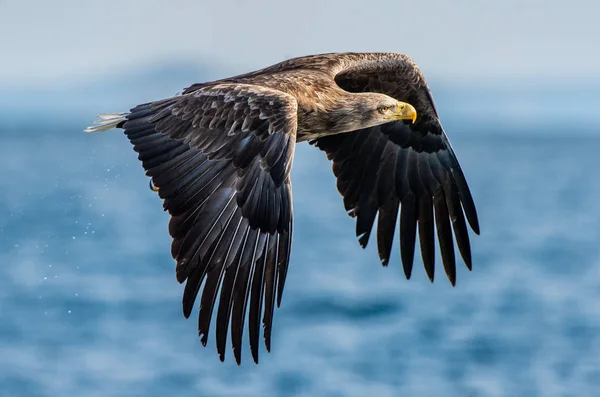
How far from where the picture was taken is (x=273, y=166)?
8.53m

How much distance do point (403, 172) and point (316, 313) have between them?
14.9 meters

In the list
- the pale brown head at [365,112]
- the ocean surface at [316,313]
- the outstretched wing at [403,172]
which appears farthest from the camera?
the ocean surface at [316,313]

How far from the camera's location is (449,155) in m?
10.7

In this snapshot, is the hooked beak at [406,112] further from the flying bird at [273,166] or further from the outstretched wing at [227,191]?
the outstretched wing at [227,191]

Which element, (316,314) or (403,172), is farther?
(316,314)

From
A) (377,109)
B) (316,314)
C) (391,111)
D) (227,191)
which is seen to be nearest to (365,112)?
(377,109)

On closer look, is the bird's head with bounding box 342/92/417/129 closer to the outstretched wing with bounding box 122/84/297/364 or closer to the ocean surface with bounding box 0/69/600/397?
the outstretched wing with bounding box 122/84/297/364

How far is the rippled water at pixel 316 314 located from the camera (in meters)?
20.9

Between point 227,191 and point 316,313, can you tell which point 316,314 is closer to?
point 316,313

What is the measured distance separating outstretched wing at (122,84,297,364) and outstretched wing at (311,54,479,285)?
1.93m

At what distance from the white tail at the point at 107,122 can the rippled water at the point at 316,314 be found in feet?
32.8

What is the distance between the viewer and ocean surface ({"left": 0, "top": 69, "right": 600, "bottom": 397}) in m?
20.8

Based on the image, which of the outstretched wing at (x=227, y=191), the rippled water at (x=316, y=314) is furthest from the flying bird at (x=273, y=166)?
the rippled water at (x=316, y=314)

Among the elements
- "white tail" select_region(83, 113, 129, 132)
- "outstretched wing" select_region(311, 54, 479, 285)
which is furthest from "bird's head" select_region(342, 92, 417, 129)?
"white tail" select_region(83, 113, 129, 132)
